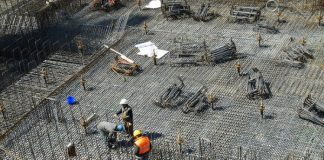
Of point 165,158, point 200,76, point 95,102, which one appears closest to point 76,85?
point 95,102

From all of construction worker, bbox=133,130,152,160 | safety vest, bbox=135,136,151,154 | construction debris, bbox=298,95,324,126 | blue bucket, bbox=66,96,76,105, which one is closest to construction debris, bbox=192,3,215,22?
blue bucket, bbox=66,96,76,105

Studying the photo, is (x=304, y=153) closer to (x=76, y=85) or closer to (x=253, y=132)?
(x=253, y=132)

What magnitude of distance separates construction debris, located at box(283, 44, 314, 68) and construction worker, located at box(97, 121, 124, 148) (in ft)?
29.2

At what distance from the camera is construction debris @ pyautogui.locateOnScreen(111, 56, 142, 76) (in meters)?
25.4

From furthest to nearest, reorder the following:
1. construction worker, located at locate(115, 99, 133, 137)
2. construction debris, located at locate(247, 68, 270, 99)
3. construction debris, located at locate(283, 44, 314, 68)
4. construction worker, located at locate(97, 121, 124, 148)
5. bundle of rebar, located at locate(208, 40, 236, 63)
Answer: bundle of rebar, located at locate(208, 40, 236, 63)
construction debris, located at locate(283, 44, 314, 68)
construction debris, located at locate(247, 68, 270, 99)
construction worker, located at locate(115, 99, 133, 137)
construction worker, located at locate(97, 121, 124, 148)

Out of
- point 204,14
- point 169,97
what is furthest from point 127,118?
point 204,14

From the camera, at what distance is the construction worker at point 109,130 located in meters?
20.1

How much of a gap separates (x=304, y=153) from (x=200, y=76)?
6803 mm

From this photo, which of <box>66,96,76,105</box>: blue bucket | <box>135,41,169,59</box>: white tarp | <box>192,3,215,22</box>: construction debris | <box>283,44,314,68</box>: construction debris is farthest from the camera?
<box>192,3,215,22</box>: construction debris

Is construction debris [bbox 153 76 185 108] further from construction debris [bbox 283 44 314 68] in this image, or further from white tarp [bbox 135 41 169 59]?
construction debris [bbox 283 44 314 68]

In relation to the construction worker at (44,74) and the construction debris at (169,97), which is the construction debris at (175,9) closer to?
the construction debris at (169,97)

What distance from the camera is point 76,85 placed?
25.0 m

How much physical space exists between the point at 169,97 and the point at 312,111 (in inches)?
230

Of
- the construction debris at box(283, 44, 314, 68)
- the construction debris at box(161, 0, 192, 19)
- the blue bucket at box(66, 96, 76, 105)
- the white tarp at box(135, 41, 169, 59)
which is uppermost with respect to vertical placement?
the construction debris at box(161, 0, 192, 19)
